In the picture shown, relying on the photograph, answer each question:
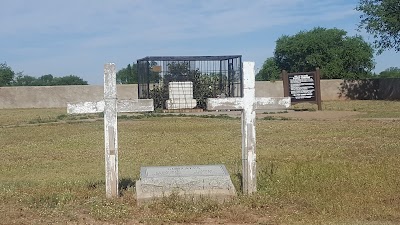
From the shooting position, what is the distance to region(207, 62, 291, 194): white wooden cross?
7328 mm

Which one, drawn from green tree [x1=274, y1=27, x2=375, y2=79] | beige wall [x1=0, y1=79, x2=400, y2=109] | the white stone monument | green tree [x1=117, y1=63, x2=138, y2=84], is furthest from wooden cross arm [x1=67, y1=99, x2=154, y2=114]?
green tree [x1=274, y1=27, x2=375, y2=79]

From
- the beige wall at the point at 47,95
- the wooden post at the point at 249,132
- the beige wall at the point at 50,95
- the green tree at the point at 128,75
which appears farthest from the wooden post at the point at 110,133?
the green tree at the point at 128,75

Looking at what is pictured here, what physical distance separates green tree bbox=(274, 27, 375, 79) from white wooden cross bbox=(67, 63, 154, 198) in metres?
55.8

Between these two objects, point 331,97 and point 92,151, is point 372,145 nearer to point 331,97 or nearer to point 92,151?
point 92,151

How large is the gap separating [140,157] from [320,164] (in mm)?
3458

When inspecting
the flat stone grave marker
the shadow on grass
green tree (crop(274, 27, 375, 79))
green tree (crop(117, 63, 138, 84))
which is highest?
green tree (crop(274, 27, 375, 79))

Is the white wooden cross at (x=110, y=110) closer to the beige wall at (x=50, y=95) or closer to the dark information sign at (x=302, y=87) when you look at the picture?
the dark information sign at (x=302, y=87)

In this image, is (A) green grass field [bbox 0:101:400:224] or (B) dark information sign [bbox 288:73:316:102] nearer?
(A) green grass field [bbox 0:101:400:224]

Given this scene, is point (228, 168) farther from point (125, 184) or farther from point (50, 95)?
point (50, 95)

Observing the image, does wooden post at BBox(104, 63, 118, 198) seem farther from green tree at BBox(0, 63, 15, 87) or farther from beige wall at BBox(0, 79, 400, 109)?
green tree at BBox(0, 63, 15, 87)

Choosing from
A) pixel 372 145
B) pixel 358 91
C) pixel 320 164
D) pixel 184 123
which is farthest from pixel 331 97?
pixel 320 164

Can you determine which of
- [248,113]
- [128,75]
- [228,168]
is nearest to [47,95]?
[128,75]

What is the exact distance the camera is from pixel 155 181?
7.04m

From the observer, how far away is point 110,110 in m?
7.24
